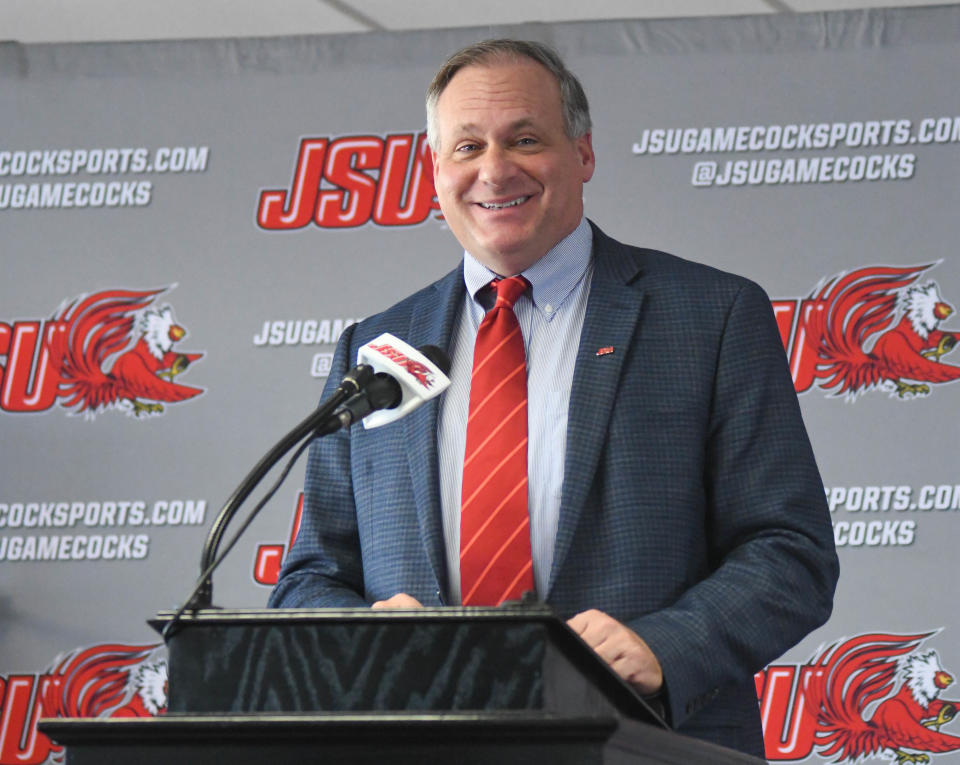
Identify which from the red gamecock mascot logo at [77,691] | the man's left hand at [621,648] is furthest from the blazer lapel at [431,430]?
the red gamecock mascot logo at [77,691]

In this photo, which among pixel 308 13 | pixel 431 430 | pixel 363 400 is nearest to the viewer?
pixel 363 400

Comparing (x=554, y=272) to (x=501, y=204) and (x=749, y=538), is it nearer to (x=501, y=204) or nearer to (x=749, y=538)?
(x=501, y=204)

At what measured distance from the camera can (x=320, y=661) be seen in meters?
1.32

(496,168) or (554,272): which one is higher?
(496,168)

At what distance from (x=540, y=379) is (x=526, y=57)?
0.51 m

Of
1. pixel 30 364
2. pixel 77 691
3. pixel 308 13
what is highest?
pixel 308 13

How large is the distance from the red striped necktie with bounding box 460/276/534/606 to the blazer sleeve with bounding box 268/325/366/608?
8.1 inches

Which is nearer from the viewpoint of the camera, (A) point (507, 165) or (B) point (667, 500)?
(B) point (667, 500)

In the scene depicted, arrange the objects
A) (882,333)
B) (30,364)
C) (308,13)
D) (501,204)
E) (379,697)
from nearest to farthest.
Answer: (379,697)
(501,204)
(882,333)
(308,13)
(30,364)

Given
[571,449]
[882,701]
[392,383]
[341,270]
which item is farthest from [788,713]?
[392,383]

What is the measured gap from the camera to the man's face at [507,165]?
2.05 metres

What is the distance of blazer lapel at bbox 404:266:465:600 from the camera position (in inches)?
73.0

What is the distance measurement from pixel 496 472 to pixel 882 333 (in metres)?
2.75

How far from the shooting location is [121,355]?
471cm
